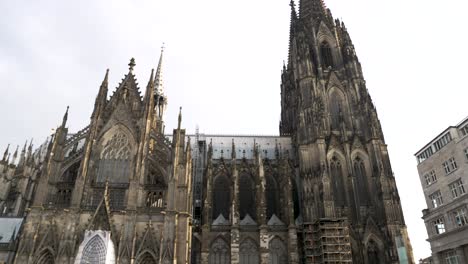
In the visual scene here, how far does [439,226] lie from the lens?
113 feet

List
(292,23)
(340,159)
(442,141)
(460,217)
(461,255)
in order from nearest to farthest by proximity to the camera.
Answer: (461,255) → (460,217) → (442,141) → (340,159) → (292,23)

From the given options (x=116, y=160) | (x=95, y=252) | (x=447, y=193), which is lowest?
(x=95, y=252)

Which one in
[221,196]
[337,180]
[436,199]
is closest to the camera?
[436,199]

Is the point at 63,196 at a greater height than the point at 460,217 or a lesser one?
greater

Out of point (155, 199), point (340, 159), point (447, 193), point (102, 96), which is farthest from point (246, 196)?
point (447, 193)

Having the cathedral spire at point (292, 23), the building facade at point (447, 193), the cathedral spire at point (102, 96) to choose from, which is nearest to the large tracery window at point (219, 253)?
the cathedral spire at point (102, 96)

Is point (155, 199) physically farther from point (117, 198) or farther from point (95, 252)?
point (95, 252)

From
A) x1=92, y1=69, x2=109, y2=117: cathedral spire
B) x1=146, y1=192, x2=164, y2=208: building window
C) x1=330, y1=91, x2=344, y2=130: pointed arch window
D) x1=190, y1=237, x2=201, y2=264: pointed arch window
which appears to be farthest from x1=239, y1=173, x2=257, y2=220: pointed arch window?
x1=92, y1=69, x2=109, y2=117: cathedral spire

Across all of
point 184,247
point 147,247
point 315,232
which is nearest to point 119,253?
point 147,247

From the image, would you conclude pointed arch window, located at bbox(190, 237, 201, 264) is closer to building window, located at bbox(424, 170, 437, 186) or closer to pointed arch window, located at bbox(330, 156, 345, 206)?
pointed arch window, located at bbox(330, 156, 345, 206)

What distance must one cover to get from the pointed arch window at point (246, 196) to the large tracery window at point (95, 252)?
51.7 ft

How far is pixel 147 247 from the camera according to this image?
28734 millimetres

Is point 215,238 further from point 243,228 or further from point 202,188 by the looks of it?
point 202,188

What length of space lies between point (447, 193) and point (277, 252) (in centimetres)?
1675
